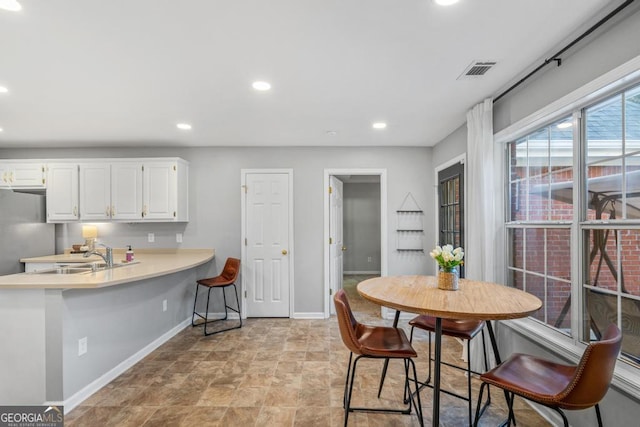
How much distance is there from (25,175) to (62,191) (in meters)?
0.53

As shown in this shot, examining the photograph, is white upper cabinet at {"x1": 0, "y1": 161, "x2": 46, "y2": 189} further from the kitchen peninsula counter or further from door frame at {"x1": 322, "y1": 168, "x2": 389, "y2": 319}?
door frame at {"x1": 322, "y1": 168, "x2": 389, "y2": 319}

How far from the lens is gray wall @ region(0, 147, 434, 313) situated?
4.36 meters

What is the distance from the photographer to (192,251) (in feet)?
14.2

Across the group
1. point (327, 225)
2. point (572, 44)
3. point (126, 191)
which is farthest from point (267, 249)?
point (572, 44)

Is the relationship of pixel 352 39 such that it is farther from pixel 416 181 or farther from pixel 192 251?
pixel 192 251

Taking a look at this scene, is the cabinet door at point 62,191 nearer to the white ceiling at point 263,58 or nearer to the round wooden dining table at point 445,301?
the white ceiling at point 263,58

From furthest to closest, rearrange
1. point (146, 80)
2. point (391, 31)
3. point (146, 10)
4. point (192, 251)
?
point (192, 251) → point (146, 80) → point (391, 31) → point (146, 10)

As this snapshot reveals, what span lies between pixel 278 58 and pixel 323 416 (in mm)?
2455

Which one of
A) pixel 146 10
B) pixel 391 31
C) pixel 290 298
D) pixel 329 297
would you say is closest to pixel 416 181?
pixel 329 297

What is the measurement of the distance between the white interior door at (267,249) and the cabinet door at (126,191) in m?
1.37

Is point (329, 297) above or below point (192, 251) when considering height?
below

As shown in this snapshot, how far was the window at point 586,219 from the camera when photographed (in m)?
1.65

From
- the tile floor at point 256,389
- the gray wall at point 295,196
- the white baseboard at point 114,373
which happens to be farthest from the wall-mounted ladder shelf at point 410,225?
the white baseboard at point 114,373

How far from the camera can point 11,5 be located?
1.56m
